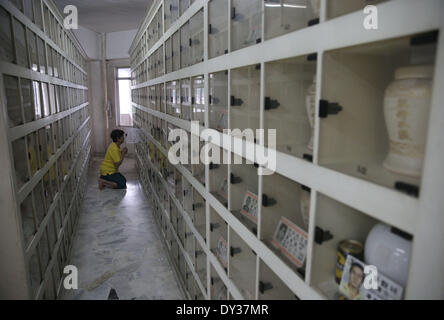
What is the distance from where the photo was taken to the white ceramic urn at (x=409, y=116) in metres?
0.54

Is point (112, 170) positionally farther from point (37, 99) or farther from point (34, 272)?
point (34, 272)

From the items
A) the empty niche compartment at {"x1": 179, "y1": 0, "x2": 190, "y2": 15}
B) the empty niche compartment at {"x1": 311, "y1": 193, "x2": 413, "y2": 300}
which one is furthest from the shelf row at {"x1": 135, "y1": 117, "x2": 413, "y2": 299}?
the empty niche compartment at {"x1": 179, "y1": 0, "x2": 190, "y2": 15}

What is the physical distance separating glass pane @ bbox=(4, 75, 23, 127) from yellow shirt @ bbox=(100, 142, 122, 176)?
274cm

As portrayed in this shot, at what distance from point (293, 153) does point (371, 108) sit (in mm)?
220

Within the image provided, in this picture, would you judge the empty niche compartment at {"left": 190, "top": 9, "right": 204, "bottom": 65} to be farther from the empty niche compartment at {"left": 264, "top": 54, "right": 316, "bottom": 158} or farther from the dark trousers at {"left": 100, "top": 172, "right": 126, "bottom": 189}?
the dark trousers at {"left": 100, "top": 172, "right": 126, "bottom": 189}

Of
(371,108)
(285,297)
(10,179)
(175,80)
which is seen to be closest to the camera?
(371,108)

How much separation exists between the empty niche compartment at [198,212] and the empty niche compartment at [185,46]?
74cm

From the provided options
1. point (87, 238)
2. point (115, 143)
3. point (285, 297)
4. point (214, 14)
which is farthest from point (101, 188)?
point (285, 297)

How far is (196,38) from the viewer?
1.59 metres

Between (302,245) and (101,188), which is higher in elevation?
(302,245)

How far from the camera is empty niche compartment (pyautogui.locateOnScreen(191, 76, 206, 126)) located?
1.52m

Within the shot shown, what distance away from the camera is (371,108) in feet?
2.31

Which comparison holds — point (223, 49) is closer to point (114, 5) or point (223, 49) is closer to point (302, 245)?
point (302, 245)
